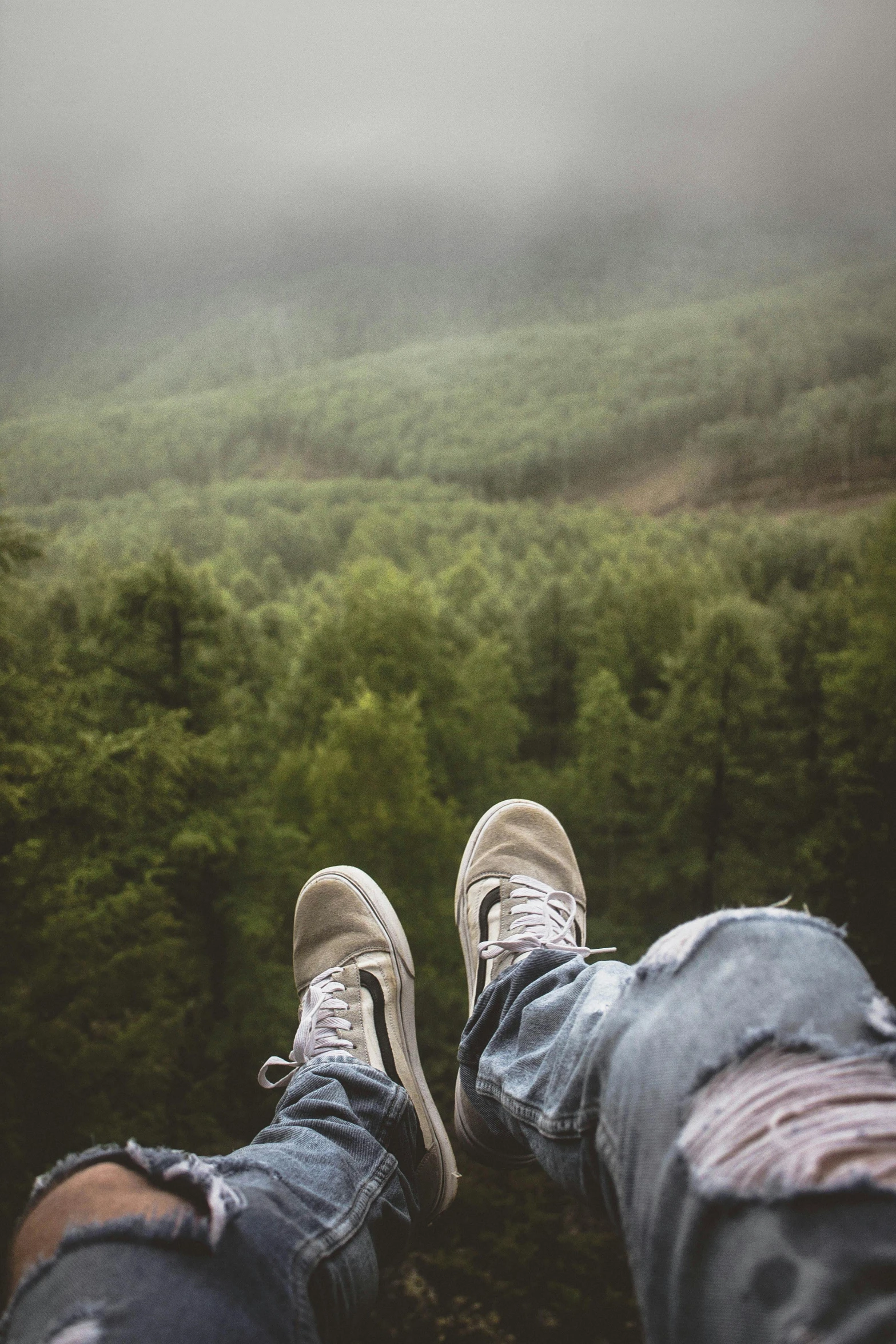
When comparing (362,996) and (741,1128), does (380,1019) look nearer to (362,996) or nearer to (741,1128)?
(362,996)

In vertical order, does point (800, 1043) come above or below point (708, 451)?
below

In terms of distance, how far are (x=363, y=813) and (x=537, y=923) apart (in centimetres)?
631

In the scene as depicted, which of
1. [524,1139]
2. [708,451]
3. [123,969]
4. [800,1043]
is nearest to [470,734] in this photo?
[123,969]

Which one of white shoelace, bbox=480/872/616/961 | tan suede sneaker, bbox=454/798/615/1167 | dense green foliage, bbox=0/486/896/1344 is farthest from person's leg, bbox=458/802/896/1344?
dense green foliage, bbox=0/486/896/1344

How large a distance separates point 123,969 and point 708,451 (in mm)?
83470

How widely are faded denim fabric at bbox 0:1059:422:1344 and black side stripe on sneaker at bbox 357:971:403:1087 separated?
2.65 feet

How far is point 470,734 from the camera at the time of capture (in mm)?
13031

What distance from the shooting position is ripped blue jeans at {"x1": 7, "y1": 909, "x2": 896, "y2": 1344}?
44.1 inches

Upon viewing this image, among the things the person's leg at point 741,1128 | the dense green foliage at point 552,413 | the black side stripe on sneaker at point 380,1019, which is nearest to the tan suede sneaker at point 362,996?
the black side stripe on sneaker at point 380,1019

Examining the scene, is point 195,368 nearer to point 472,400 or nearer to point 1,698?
point 472,400

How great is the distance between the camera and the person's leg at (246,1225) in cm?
124

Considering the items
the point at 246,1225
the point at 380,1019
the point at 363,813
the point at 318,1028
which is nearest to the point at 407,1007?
the point at 380,1019

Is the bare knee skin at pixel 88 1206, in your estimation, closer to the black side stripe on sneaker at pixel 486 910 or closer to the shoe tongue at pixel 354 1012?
the shoe tongue at pixel 354 1012

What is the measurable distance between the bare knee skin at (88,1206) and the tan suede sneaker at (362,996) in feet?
3.74
